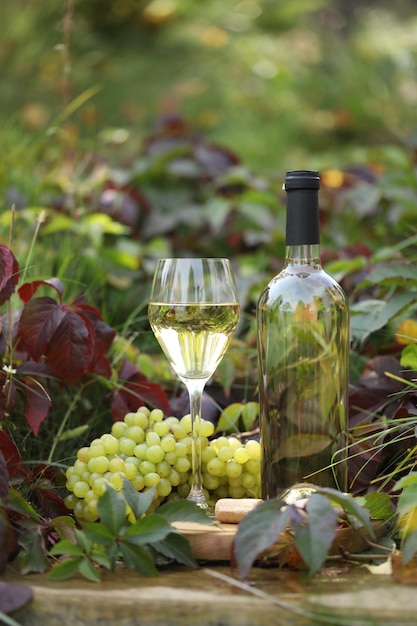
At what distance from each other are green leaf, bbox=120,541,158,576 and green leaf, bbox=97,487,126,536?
0.03m

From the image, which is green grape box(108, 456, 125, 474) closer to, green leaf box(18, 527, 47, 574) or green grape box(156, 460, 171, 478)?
green grape box(156, 460, 171, 478)

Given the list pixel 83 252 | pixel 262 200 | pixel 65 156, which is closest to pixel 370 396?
pixel 83 252

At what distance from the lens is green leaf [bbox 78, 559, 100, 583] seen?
108 cm

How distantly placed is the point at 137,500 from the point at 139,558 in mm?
84

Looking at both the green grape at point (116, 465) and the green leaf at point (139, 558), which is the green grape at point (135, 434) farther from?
the green leaf at point (139, 558)

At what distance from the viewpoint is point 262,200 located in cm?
265

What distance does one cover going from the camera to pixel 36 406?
1393 millimetres

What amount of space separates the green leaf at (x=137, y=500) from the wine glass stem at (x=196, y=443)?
0.70 ft

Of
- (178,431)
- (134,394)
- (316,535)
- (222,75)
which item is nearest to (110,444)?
(178,431)

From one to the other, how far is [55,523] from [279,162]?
334 cm

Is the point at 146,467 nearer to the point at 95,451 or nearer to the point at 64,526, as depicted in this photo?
the point at 95,451

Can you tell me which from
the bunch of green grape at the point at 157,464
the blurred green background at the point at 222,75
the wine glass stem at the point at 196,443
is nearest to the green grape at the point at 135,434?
the bunch of green grape at the point at 157,464

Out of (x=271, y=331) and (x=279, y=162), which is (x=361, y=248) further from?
(x=279, y=162)

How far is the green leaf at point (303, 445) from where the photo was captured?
132cm
